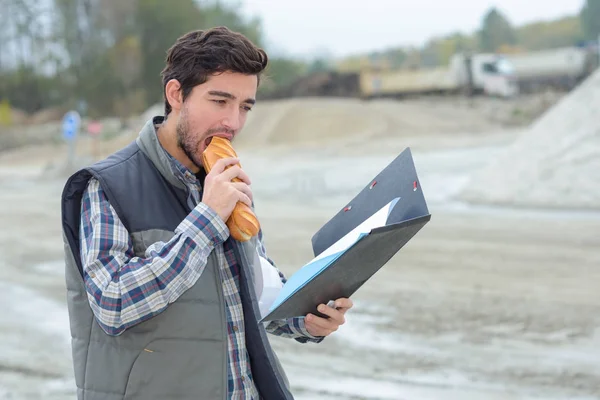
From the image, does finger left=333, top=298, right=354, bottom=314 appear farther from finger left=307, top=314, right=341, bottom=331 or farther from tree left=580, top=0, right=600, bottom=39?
tree left=580, top=0, right=600, bottom=39

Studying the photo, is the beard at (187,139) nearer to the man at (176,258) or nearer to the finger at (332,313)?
the man at (176,258)

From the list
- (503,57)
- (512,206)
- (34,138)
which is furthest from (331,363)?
(503,57)

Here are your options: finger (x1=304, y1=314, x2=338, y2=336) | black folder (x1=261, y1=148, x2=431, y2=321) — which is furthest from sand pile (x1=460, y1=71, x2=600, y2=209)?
black folder (x1=261, y1=148, x2=431, y2=321)

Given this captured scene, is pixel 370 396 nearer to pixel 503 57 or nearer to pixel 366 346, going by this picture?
pixel 366 346

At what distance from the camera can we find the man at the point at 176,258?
2035mm

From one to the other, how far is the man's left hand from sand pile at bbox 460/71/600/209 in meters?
12.2

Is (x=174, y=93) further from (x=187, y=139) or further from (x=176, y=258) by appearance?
(x=176, y=258)

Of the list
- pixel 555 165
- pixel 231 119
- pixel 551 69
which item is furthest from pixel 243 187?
pixel 551 69

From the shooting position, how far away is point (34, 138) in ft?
132

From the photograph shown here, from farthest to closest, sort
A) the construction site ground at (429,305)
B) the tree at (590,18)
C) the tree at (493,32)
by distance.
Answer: the tree at (493,32) → the tree at (590,18) → the construction site ground at (429,305)

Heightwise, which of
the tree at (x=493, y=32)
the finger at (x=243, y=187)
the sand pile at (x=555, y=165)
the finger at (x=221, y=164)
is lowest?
the sand pile at (x=555, y=165)

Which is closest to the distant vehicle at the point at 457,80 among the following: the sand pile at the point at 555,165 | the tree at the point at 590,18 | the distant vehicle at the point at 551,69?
the distant vehicle at the point at 551,69

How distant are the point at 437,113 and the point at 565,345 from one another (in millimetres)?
29400

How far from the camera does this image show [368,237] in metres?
1.97
